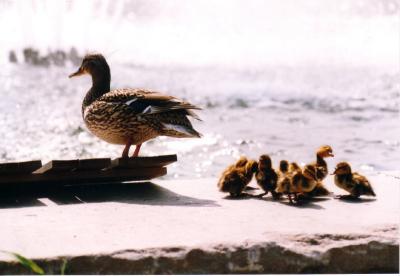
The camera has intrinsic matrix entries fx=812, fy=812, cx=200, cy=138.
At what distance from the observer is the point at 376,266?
3611mm

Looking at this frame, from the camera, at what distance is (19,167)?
4473 millimetres

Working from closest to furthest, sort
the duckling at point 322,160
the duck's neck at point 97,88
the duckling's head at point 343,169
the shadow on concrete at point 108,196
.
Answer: the shadow on concrete at point 108,196, the duckling's head at point 343,169, the duckling at point 322,160, the duck's neck at point 97,88

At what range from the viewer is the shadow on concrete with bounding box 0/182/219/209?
4.45m

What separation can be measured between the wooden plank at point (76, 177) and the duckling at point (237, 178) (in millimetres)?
369

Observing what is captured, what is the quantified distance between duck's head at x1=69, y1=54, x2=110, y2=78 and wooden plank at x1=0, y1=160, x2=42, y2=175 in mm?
970

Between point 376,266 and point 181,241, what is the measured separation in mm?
882

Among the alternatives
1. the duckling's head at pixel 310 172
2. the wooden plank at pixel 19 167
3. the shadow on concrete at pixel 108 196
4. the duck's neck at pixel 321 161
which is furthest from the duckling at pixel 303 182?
the wooden plank at pixel 19 167

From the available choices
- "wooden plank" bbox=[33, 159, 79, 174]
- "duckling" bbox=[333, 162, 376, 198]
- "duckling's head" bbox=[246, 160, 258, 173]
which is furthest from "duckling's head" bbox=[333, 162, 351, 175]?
"wooden plank" bbox=[33, 159, 79, 174]

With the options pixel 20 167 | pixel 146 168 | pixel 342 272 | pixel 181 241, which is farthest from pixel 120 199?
pixel 342 272

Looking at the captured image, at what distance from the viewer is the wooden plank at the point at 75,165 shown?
14.7 feet

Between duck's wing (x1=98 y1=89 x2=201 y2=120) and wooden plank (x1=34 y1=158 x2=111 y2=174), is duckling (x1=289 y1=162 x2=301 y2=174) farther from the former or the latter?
wooden plank (x1=34 y1=158 x2=111 y2=174)

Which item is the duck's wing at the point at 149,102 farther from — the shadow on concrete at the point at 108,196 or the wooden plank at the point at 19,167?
the wooden plank at the point at 19,167

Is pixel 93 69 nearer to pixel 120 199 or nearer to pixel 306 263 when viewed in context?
pixel 120 199

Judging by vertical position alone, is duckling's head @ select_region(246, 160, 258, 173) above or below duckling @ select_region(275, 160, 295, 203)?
above
